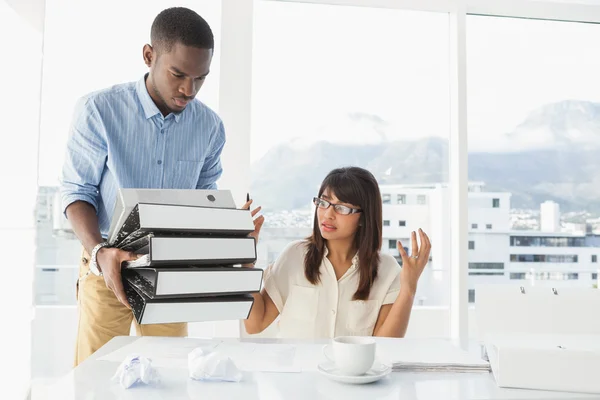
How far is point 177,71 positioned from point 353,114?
1.51 meters

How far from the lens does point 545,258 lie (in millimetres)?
3184

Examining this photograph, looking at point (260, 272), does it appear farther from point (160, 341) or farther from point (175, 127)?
point (175, 127)

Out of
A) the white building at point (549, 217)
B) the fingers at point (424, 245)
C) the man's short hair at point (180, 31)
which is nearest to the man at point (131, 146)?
the man's short hair at point (180, 31)

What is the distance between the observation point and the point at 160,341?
1.34 metres

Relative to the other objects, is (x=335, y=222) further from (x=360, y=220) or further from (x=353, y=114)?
(x=353, y=114)

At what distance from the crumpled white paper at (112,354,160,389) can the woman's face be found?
0.97 metres

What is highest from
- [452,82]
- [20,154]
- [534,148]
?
[452,82]

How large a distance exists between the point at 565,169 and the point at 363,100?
1.25 m

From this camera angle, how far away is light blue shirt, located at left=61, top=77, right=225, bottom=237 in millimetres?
1689

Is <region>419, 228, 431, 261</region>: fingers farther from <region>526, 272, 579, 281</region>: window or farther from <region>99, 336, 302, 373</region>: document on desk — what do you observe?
<region>526, 272, 579, 281</region>: window

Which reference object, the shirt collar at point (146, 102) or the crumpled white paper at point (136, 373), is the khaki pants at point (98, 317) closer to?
the shirt collar at point (146, 102)

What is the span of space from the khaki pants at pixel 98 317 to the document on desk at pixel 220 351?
1.13ft

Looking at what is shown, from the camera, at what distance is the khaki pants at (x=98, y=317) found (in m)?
1.68

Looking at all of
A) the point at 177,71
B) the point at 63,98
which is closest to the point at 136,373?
the point at 177,71
